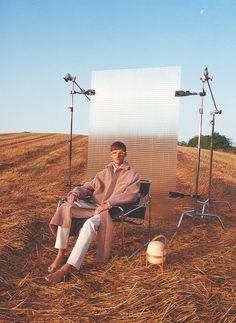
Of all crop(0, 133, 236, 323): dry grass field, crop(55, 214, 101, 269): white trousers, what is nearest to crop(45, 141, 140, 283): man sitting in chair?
crop(55, 214, 101, 269): white trousers

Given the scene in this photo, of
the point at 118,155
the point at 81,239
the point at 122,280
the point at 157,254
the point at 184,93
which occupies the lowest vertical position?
the point at 122,280

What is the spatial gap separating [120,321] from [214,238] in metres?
2.45

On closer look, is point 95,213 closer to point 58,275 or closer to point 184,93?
point 58,275

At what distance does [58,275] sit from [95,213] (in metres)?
0.65

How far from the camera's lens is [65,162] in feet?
39.8

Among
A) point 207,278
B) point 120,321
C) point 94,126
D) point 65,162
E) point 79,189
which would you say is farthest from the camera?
point 65,162

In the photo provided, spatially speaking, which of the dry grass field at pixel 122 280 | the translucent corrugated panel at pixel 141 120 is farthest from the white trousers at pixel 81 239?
the translucent corrugated panel at pixel 141 120

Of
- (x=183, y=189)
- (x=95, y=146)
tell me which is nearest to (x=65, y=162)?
(x=183, y=189)

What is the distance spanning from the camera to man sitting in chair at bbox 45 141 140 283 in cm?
324

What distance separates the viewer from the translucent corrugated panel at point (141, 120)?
5520mm

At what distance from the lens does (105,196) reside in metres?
3.96

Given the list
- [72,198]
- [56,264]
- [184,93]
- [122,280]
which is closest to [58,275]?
[56,264]

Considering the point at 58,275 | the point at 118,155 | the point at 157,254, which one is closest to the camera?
the point at 58,275

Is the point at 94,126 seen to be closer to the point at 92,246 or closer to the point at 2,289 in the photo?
the point at 92,246
